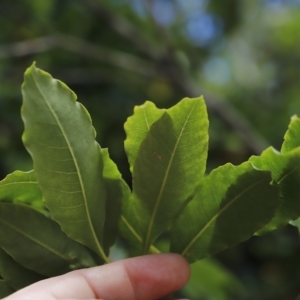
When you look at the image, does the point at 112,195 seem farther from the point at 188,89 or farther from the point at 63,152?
the point at 188,89

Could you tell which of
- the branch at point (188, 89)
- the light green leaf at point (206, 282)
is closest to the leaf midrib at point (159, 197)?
the light green leaf at point (206, 282)

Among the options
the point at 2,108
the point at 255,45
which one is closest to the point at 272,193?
the point at 2,108

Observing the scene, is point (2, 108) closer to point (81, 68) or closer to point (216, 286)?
point (81, 68)

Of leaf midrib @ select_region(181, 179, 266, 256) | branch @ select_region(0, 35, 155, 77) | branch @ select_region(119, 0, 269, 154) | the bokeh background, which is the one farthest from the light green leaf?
branch @ select_region(0, 35, 155, 77)

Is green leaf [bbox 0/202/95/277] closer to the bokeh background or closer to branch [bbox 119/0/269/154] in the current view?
the bokeh background

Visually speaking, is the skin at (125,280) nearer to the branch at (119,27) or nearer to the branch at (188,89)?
the branch at (188,89)
